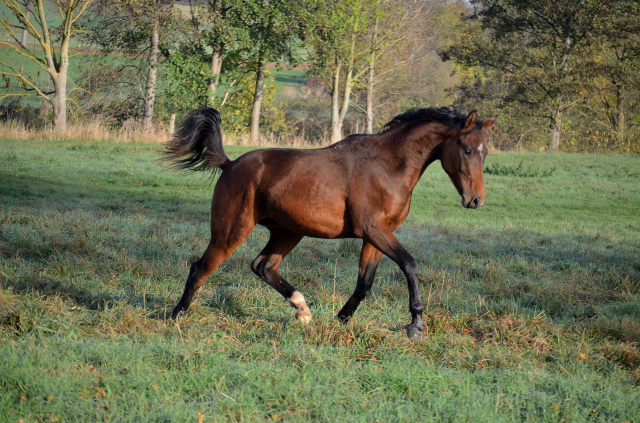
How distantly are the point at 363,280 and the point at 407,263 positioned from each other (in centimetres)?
Result: 62

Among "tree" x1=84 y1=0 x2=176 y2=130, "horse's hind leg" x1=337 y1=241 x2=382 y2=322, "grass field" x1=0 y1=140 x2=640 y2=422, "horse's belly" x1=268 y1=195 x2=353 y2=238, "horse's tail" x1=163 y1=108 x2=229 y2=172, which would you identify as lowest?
"grass field" x1=0 y1=140 x2=640 y2=422

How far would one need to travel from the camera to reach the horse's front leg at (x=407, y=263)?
463 centimetres

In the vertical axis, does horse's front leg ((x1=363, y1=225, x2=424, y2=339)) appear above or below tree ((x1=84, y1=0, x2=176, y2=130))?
below

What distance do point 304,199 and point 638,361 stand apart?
2.95 meters

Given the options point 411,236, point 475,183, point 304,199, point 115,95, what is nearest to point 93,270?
point 304,199

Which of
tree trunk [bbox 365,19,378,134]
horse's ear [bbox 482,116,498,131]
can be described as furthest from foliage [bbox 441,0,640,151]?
horse's ear [bbox 482,116,498,131]

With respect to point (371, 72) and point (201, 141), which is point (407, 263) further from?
point (371, 72)

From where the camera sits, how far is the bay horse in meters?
4.82

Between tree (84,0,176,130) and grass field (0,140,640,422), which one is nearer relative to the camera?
grass field (0,140,640,422)

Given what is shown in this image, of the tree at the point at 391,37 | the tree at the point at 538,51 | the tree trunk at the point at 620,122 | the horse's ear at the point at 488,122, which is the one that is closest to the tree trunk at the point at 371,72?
the tree at the point at 391,37

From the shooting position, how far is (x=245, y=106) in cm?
3150

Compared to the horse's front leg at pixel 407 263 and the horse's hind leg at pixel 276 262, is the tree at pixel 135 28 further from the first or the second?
the horse's front leg at pixel 407 263

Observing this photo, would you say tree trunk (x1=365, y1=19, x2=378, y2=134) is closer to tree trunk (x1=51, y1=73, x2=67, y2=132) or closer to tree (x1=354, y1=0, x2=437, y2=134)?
tree (x1=354, y1=0, x2=437, y2=134)

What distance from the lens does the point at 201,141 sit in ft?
18.6
